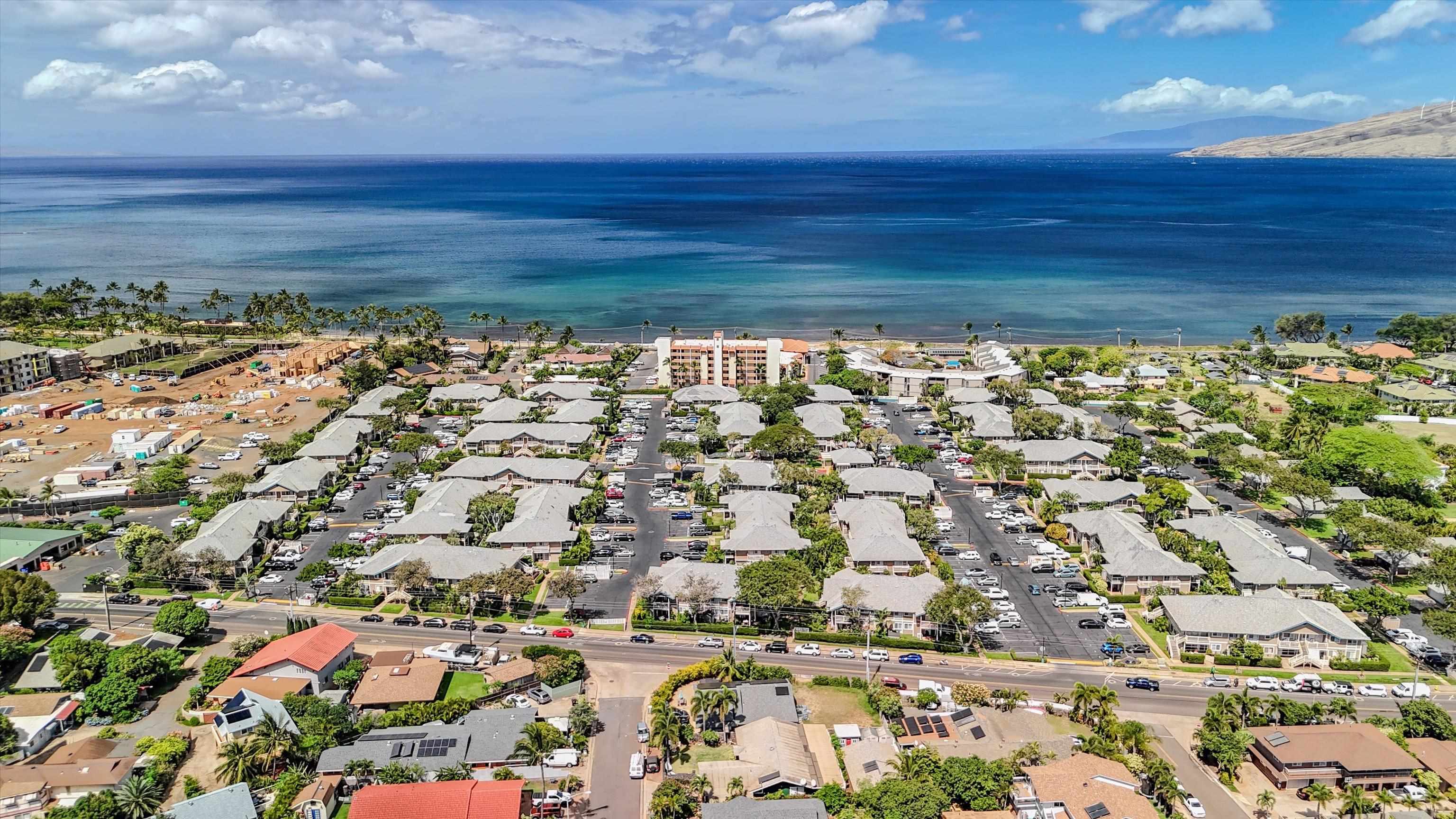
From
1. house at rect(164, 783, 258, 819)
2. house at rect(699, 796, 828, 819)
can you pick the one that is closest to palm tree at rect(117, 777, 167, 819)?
house at rect(164, 783, 258, 819)

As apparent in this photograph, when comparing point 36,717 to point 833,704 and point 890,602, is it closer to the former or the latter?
point 833,704

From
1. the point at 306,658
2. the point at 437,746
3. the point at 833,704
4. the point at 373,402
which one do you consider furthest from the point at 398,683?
the point at 373,402

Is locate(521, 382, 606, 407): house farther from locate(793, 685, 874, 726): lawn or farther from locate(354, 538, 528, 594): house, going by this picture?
locate(793, 685, 874, 726): lawn

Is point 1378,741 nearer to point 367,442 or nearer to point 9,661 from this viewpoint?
point 9,661

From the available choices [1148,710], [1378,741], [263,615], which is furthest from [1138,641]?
[263,615]

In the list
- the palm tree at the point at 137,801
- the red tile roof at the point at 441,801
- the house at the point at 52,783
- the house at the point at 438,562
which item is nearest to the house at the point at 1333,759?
the red tile roof at the point at 441,801
